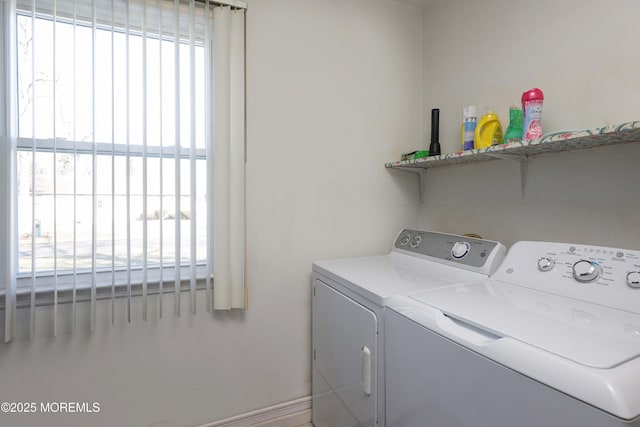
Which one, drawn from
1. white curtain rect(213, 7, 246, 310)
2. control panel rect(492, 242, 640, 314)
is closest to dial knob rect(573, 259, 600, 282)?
control panel rect(492, 242, 640, 314)

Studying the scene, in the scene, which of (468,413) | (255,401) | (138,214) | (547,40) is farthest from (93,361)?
(547,40)

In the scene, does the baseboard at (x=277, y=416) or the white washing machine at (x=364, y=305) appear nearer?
the white washing machine at (x=364, y=305)

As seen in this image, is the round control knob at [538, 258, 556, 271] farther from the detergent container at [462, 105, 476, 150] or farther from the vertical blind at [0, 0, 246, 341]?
the vertical blind at [0, 0, 246, 341]

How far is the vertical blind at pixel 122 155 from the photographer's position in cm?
117

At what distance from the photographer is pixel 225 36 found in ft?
4.73

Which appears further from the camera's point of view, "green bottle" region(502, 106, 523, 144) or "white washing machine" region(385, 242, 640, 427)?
"green bottle" region(502, 106, 523, 144)

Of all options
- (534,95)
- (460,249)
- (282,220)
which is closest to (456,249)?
(460,249)

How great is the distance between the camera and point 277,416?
1.65m

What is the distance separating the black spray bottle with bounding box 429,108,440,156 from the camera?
175 centimetres

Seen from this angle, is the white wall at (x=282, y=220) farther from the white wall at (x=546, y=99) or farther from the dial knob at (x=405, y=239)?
the white wall at (x=546, y=99)

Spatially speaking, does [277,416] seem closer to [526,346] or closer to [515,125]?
[526,346]

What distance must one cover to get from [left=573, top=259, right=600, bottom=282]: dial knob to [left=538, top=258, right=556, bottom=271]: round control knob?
7cm

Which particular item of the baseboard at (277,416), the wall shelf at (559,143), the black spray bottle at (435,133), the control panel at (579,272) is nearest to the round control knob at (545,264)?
the control panel at (579,272)

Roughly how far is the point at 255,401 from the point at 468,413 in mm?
1250
